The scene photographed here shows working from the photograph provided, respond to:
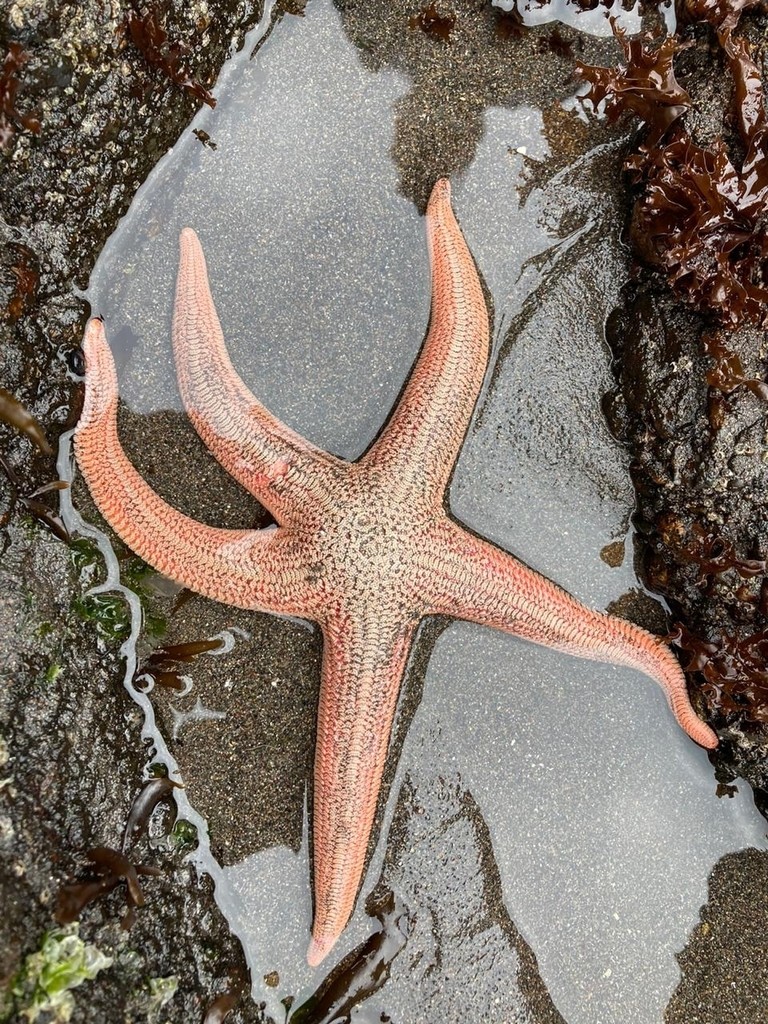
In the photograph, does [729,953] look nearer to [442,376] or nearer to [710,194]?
[442,376]

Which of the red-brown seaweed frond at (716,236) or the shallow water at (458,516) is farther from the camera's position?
the shallow water at (458,516)

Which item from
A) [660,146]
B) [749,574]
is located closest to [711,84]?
[660,146]

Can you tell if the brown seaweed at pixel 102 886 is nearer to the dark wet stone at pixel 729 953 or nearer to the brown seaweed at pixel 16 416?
the brown seaweed at pixel 16 416

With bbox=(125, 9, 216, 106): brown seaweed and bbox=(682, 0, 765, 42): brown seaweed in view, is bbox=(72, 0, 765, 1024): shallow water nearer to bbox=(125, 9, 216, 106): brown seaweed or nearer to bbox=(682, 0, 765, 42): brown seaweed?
bbox=(125, 9, 216, 106): brown seaweed

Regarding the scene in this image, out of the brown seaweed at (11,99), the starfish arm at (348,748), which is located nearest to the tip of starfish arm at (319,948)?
the starfish arm at (348,748)

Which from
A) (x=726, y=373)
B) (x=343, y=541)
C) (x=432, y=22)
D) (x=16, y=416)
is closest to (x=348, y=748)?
(x=343, y=541)

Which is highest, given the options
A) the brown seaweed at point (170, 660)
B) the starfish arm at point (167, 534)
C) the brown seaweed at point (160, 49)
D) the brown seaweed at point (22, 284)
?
the brown seaweed at point (160, 49)
